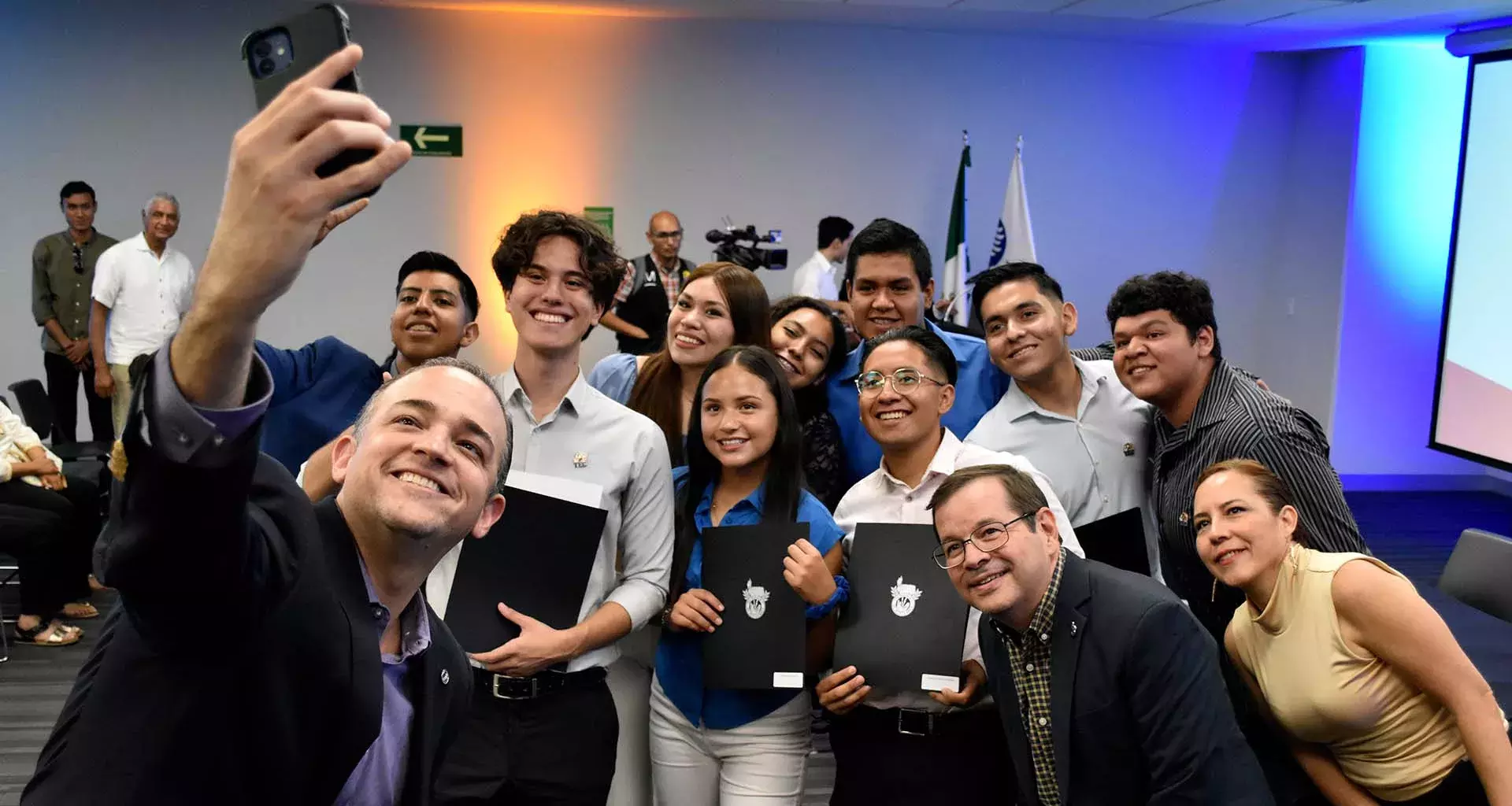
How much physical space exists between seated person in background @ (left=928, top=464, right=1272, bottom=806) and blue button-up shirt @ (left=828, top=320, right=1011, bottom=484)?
0.90 m

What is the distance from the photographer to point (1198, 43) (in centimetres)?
927

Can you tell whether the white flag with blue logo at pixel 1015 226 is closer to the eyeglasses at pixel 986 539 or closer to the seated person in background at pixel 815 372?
the seated person in background at pixel 815 372

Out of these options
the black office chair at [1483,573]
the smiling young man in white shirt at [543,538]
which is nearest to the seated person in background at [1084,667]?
the smiling young man in white shirt at [543,538]

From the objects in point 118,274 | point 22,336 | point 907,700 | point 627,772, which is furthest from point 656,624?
point 22,336

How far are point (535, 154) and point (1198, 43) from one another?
535cm

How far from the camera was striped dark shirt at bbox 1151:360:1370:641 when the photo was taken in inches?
99.7

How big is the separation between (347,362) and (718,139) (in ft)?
22.0

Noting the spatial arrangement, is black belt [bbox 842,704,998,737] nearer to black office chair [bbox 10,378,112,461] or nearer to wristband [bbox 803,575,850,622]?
wristband [bbox 803,575,850,622]

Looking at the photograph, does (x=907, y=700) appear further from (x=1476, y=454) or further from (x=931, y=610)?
(x=1476, y=454)

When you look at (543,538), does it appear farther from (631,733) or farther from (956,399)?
(956,399)

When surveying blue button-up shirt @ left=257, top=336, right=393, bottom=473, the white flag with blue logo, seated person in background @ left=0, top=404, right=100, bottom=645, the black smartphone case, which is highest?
the white flag with blue logo

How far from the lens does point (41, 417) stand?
6.04m

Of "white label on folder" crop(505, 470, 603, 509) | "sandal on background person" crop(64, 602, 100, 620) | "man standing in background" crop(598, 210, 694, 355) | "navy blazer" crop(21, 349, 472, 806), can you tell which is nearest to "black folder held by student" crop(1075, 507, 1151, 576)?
"white label on folder" crop(505, 470, 603, 509)

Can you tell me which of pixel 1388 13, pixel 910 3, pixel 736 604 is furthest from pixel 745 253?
pixel 1388 13
